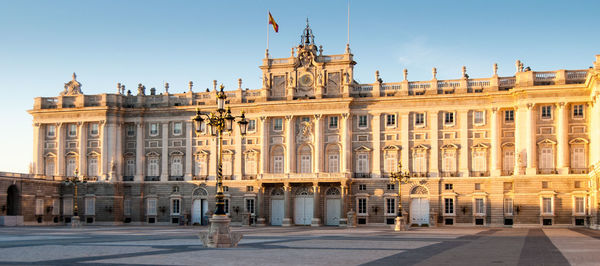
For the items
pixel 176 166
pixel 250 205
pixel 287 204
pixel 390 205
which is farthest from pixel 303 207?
pixel 176 166

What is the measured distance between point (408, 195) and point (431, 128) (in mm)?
6556

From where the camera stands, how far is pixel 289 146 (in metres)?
72.1

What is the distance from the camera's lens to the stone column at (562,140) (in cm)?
6431

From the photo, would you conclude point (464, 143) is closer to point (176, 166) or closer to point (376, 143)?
point (376, 143)

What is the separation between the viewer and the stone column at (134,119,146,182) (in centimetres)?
7706

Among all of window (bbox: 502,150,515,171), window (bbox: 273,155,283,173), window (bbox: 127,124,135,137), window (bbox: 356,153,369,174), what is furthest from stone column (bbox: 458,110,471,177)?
window (bbox: 127,124,135,137)

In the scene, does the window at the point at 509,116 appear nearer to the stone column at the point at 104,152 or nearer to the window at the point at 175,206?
the window at the point at 175,206

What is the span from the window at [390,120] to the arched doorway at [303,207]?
990 cm

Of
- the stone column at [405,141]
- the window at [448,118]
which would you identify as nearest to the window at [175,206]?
the stone column at [405,141]

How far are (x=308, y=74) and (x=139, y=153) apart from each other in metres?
19.4

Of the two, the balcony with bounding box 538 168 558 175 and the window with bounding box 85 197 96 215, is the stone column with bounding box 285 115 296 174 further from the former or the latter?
the balcony with bounding box 538 168 558 175

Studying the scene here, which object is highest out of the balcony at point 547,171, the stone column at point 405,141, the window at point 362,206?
the stone column at point 405,141

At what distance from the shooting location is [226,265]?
21594mm

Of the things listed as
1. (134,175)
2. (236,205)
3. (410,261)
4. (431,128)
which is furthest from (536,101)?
(410,261)
